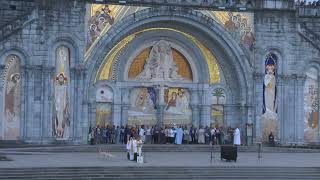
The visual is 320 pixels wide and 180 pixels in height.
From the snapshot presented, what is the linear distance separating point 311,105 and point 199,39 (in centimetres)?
850

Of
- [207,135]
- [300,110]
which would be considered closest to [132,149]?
[207,135]

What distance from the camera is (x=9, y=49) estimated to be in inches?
1758

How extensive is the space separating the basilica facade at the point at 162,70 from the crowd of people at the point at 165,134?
79cm

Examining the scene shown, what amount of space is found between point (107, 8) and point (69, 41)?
121 inches

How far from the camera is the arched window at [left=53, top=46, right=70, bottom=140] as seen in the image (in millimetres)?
46062

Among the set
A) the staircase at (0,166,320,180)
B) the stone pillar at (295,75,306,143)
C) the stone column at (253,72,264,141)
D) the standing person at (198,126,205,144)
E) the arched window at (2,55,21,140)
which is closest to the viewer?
the staircase at (0,166,320,180)

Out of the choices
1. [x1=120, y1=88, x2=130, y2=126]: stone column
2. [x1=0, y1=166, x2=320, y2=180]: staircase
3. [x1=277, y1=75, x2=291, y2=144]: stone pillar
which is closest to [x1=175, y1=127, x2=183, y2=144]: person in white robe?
[x1=120, y1=88, x2=130, y2=126]: stone column

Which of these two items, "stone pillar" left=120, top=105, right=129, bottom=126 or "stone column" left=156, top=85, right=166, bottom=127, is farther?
"stone column" left=156, top=85, right=166, bottom=127

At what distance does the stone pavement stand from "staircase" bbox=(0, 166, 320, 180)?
88 cm

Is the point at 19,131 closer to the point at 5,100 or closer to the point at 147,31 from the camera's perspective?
the point at 5,100

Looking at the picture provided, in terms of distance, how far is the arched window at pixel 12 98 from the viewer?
1772 inches

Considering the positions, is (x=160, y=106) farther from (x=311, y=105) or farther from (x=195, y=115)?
(x=311, y=105)

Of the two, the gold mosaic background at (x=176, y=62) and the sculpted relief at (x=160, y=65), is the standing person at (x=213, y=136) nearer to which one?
the gold mosaic background at (x=176, y=62)

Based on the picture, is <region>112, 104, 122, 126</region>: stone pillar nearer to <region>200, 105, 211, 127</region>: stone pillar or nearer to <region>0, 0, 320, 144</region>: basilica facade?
<region>0, 0, 320, 144</region>: basilica facade
